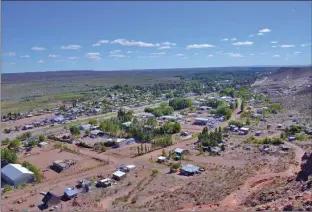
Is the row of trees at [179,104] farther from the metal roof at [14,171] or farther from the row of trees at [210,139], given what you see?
the metal roof at [14,171]

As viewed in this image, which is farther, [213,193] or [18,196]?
[18,196]

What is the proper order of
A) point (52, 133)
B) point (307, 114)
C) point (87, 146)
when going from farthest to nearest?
1. point (307, 114)
2. point (52, 133)
3. point (87, 146)

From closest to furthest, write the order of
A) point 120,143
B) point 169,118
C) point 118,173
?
point 118,173
point 120,143
point 169,118

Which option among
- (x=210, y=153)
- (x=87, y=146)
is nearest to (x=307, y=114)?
(x=210, y=153)

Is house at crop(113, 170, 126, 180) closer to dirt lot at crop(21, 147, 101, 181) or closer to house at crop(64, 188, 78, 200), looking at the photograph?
house at crop(64, 188, 78, 200)

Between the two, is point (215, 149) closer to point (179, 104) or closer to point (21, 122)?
point (179, 104)

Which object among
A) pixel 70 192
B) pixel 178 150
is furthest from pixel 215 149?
pixel 70 192

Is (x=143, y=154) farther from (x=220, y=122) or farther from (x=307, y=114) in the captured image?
(x=307, y=114)
